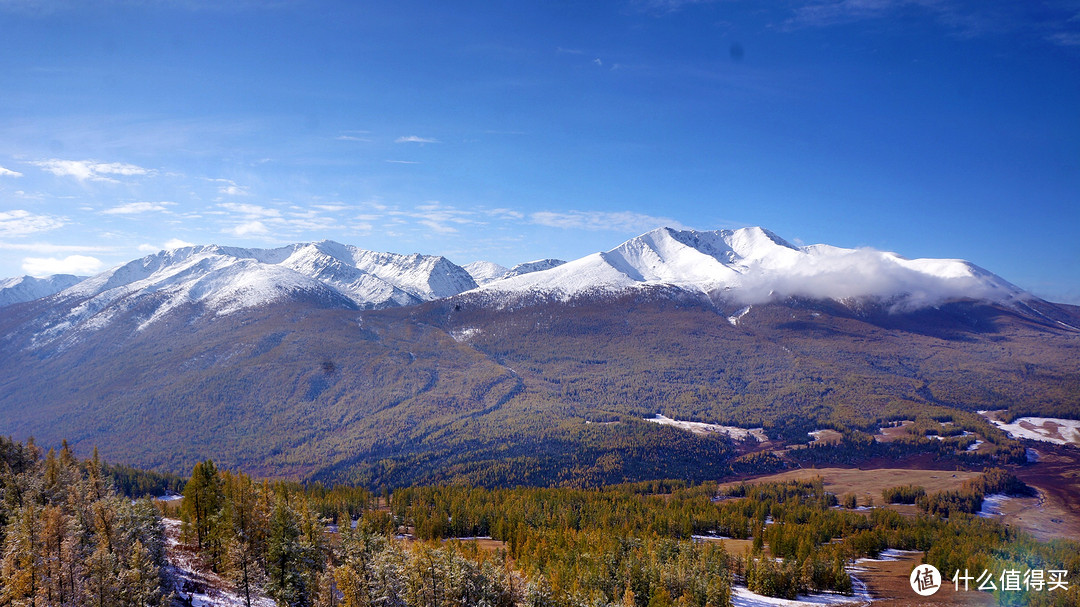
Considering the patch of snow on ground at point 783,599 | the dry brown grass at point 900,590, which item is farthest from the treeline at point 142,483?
the dry brown grass at point 900,590

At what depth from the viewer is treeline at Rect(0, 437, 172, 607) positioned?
40750 mm

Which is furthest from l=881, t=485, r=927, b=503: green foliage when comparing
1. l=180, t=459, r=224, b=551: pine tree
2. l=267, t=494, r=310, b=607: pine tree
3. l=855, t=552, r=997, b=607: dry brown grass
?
l=180, t=459, r=224, b=551: pine tree

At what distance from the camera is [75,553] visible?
4466 centimetres

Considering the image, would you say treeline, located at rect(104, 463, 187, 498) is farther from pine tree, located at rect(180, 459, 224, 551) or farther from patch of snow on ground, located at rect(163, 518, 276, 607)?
patch of snow on ground, located at rect(163, 518, 276, 607)

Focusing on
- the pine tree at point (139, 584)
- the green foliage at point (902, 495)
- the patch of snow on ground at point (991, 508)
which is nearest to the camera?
the pine tree at point (139, 584)

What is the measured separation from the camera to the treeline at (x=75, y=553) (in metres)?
40.8

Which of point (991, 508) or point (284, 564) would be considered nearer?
point (284, 564)

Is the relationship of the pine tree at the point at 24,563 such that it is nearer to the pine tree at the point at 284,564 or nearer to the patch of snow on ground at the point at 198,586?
the patch of snow on ground at the point at 198,586

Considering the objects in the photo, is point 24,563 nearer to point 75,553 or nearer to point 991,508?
point 75,553

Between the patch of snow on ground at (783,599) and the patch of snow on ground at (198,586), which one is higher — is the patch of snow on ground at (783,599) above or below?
below

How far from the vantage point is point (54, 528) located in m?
42.6

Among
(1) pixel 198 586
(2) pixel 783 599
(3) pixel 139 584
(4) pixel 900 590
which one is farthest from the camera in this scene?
(4) pixel 900 590

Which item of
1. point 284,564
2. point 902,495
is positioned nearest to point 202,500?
point 284,564

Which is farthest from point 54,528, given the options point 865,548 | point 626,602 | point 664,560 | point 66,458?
point 865,548
